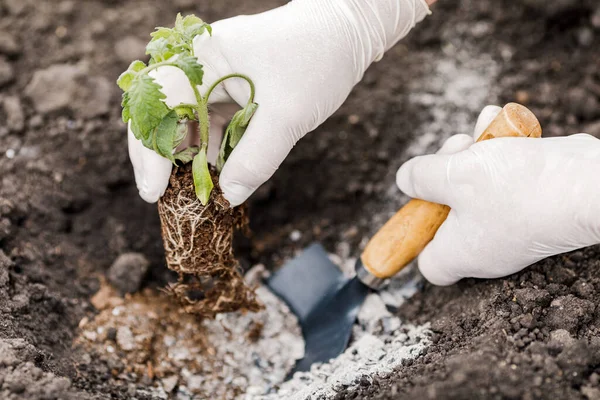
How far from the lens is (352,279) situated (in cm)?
226

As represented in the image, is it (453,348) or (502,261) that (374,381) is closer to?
(453,348)

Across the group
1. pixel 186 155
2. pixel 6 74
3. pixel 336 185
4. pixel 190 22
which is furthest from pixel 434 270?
pixel 6 74

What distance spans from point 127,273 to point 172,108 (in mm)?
845

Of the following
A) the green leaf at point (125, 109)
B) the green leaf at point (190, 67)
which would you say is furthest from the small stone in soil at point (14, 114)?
the green leaf at point (190, 67)

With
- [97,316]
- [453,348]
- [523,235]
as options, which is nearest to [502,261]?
[523,235]

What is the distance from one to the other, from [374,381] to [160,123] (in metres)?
1.03

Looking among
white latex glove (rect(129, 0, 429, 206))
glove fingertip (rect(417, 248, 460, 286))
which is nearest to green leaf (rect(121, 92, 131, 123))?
white latex glove (rect(129, 0, 429, 206))

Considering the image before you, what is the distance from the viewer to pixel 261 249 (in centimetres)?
258

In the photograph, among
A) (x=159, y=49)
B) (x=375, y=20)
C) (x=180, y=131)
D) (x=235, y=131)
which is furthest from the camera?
(x=375, y=20)

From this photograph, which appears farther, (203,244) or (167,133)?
(203,244)

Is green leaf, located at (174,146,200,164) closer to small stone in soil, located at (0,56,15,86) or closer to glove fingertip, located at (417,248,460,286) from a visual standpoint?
glove fingertip, located at (417,248,460,286)

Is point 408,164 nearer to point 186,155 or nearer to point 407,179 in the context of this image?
point 407,179

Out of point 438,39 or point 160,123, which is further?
point 438,39

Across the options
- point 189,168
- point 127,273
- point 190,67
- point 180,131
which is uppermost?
point 190,67
